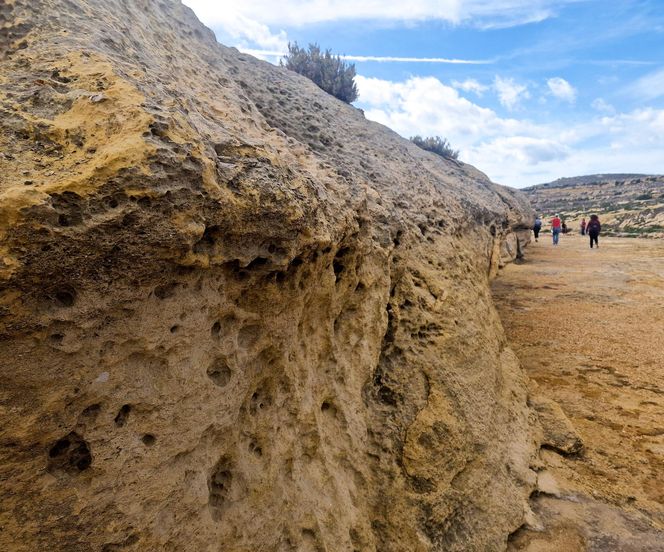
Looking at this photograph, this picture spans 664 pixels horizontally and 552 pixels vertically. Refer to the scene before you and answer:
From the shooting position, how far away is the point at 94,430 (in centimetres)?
188

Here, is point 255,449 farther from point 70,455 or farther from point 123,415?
point 70,455

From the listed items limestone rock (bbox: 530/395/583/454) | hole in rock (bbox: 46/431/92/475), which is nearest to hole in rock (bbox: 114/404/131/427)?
hole in rock (bbox: 46/431/92/475)

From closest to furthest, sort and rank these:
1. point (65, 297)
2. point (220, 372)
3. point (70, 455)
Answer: point (65, 297), point (70, 455), point (220, 372)

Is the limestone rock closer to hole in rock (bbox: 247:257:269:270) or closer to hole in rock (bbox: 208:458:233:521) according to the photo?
hole in rock (bbox: 208:458:233:521)

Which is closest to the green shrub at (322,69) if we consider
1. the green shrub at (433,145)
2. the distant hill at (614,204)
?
the green shrub at (433,145)

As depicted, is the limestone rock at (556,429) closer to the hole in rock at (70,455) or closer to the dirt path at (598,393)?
the dirt path at (598,393)

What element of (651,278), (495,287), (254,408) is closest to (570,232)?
(651,278)

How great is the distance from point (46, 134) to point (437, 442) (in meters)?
3.12

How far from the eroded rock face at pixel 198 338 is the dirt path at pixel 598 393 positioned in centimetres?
41

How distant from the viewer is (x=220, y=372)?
2342 mm

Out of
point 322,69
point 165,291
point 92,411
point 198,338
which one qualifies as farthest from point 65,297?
point 322,69

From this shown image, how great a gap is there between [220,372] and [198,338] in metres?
0.28

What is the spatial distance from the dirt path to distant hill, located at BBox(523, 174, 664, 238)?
1476 centimetres

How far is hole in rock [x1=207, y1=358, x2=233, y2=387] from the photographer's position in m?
2.30
